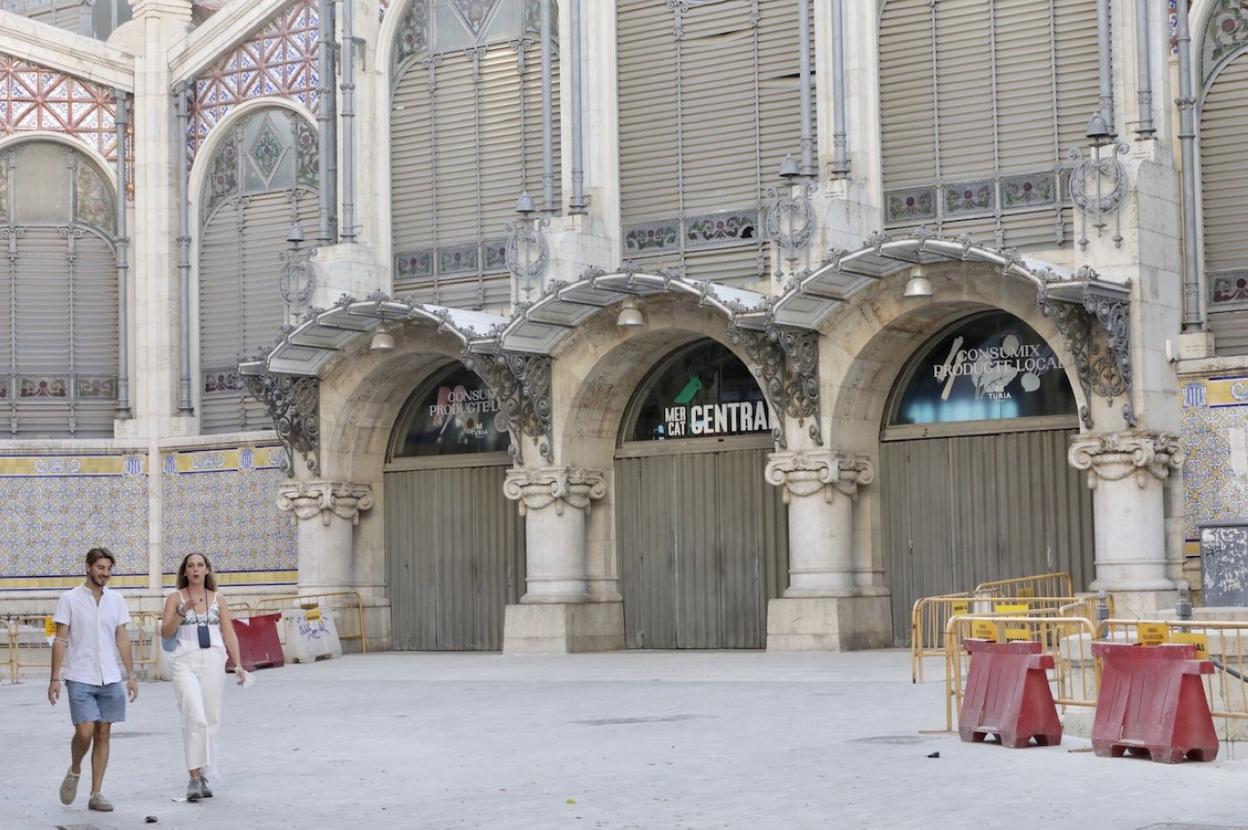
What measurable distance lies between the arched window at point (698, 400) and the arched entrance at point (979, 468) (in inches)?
88.8

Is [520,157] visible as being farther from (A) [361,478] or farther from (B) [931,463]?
(B) [931,463]

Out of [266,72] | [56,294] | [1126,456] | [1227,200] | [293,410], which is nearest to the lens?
[1126,456]

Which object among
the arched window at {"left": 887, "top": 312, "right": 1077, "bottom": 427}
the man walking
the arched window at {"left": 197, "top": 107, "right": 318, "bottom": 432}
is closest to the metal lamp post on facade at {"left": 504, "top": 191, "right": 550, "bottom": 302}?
the arched window at {"left": 197, "top": 107, "right": 318, "bottom": 432}

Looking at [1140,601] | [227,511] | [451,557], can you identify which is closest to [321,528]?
[451,557]

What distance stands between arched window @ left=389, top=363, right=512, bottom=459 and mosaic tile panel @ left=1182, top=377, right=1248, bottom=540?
1114 cm

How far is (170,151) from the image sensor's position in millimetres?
34812

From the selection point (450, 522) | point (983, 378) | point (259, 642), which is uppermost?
point (983, 378)

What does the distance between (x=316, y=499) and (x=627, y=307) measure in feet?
22.3

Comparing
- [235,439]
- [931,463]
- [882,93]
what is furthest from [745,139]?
[235,439]

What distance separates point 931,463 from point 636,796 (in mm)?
15931

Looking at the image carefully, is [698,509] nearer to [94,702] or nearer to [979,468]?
[979,468]

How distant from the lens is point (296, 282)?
104 feet

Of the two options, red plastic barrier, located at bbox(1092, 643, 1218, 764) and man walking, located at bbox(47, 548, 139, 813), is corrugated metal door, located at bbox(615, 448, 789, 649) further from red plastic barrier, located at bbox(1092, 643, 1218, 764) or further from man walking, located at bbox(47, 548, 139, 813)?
man walking, located at bbox(47, 548, 139, 813)

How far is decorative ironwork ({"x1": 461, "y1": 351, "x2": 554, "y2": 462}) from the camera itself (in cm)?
2914
